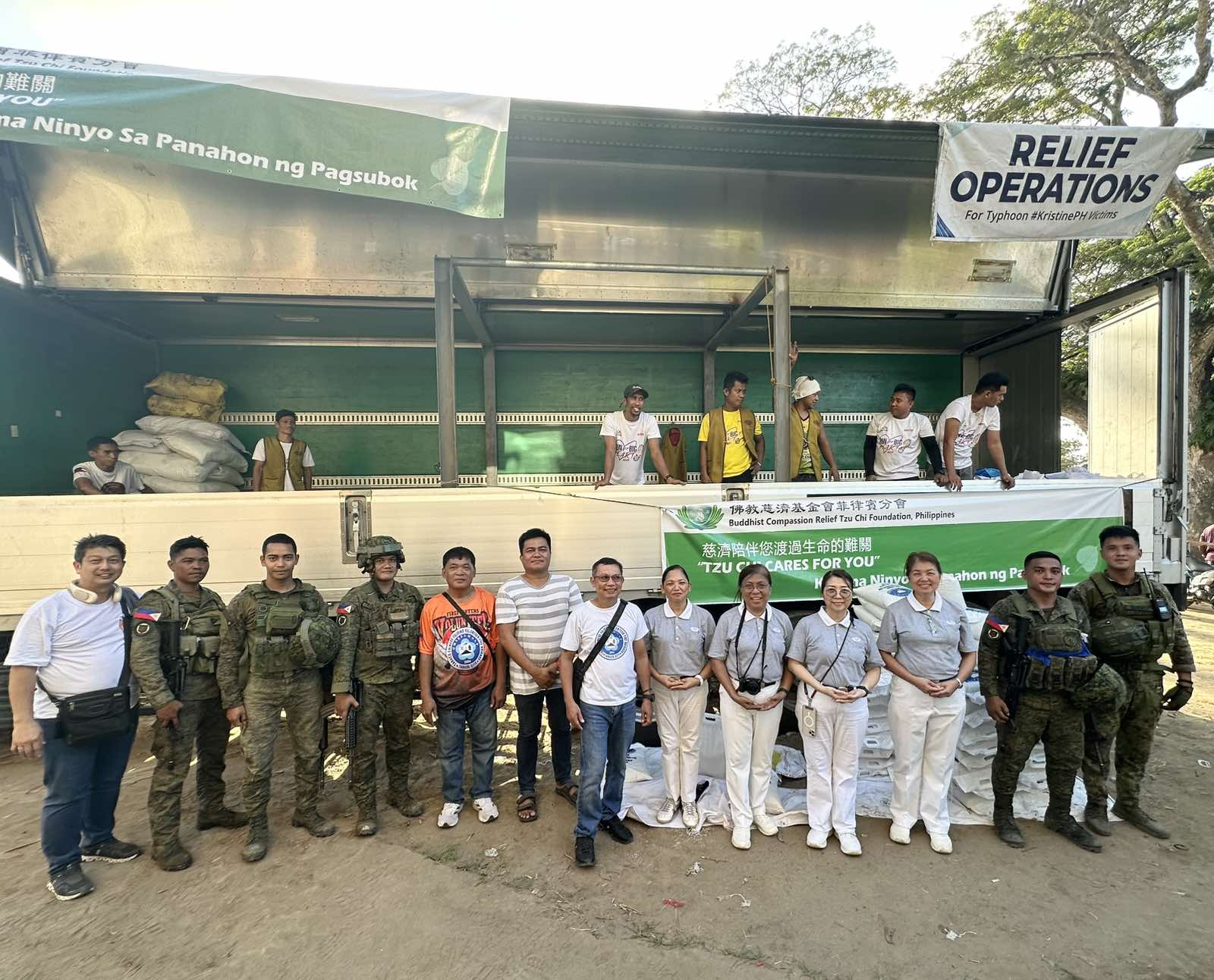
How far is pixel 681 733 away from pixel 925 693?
141 cm

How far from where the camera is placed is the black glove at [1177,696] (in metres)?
3.37

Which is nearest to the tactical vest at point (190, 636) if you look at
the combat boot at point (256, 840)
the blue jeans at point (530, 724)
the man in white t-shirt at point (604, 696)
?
the combat boot at point (256, 840)

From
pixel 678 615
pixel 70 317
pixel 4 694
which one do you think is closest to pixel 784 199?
pixel 678 615

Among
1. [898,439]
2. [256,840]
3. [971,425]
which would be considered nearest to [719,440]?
[898,439]

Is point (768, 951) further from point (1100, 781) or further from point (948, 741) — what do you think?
point (1100, 781)

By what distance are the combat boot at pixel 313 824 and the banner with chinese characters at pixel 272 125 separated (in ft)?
13.1

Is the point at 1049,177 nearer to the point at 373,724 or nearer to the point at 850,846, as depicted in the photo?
the point at 850,846

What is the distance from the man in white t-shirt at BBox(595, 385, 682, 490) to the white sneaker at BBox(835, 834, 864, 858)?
2752 mm

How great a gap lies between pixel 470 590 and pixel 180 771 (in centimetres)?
177

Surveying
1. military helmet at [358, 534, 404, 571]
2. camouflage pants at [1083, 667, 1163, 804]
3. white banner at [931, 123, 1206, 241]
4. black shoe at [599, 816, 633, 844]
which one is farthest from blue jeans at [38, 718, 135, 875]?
white banner at [931, 123, 1206, 241]

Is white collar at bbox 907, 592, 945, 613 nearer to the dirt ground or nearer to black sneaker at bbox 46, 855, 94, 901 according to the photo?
the dirt ground

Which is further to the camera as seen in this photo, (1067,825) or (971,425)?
(971,425)

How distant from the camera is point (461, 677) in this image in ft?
10.9

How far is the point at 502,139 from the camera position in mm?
4012
